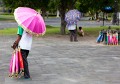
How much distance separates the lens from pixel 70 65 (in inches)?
464

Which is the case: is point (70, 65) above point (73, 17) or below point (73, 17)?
below

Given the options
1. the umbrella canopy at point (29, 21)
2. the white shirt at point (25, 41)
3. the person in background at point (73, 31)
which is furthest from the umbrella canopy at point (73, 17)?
the white shirt at point (25, 41)

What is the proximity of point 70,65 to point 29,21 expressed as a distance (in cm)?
292

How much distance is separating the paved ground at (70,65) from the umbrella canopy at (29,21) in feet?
3.95

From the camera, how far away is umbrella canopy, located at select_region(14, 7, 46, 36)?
9.23 m

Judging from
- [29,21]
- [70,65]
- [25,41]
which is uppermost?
[29,21]

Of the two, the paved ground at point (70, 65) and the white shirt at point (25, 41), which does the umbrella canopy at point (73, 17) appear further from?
the white shirt at point (25, 41)

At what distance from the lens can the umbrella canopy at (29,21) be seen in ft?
30.3

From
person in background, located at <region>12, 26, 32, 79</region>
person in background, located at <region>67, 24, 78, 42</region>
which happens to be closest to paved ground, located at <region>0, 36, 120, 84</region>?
person in background, located at <region>12, 26, 32, 79</region>

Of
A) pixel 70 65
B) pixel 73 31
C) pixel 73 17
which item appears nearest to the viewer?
pixel 70 65

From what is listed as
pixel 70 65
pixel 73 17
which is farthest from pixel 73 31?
pixel 70 65

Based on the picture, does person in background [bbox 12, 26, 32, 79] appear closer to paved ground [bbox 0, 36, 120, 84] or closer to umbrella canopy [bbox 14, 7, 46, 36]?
umbrella canopy [bbox 14, 7, 46, 36]

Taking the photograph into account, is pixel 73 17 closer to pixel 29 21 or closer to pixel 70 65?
pixel 70 65

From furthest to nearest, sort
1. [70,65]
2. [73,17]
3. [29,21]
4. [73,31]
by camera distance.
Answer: [73,31]
[73,17]
[70,65]
[29,21]
